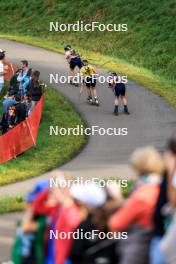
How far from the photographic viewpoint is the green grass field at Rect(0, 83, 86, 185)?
22500mm

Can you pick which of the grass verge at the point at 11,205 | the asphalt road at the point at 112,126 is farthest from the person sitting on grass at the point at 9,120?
the grass verge at the point at 11,205

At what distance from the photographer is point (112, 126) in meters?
26.8

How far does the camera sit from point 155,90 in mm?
32250

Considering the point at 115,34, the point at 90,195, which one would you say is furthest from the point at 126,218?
the point at 115,34

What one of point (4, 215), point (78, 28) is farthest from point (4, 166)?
point (78, 28)

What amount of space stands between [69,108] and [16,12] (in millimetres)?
23967

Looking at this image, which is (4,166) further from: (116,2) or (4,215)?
(116,2)

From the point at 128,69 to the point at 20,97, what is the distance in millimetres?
11243

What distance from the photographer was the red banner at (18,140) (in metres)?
23.5

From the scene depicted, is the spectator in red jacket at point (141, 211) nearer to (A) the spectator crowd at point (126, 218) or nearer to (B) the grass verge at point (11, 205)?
(A) the spectator crowd at point (126, 218)

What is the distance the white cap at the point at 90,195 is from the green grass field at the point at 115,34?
80.7 feet

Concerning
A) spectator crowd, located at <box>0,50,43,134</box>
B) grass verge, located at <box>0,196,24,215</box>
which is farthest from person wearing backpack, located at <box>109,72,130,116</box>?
grass verge, located at <box>0,196,24,215</box>

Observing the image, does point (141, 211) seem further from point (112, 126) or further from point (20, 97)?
point (112, 126)

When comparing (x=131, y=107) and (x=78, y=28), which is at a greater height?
(x=78, y=28)
